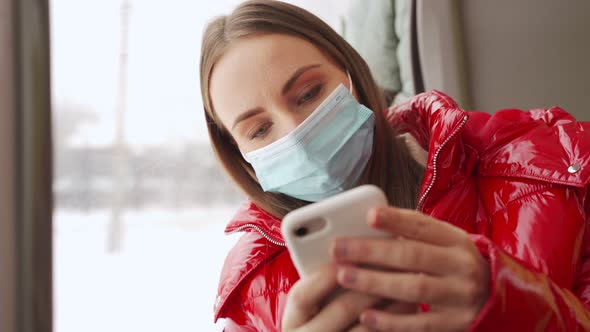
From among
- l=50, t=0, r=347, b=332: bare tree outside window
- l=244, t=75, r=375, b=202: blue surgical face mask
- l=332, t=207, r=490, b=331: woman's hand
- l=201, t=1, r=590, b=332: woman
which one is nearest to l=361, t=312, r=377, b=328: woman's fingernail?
l=332, t=207, r=490, b=331: woman's hand

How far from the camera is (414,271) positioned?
37 centimetres

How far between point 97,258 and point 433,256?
3.14 ft

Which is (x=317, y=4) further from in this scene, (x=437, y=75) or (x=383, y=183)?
(x=383, y=183)

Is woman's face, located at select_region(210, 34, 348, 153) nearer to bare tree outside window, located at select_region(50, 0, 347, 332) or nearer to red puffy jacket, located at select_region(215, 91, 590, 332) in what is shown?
red puffy jacket, located at select_region(215, 91, 590, 332)

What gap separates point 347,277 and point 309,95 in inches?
17.4

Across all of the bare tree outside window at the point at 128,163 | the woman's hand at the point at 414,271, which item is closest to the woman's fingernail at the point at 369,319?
the woman's hand at the point at 414,271

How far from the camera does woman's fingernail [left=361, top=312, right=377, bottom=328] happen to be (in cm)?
37

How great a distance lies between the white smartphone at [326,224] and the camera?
1.26ft

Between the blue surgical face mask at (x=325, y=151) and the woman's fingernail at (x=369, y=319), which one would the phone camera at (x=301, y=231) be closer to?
the woman's fingernail at (x=369, y=319)

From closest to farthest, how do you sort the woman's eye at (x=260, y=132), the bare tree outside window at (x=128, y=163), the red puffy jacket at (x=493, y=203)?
1. the red puffy jacket at (x=493, y=203)
2. the woman's eye at (x=260, y=132)
3. the bare tree outside window at (x=128, y=163)

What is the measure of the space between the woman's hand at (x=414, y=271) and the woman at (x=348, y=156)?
0.14m

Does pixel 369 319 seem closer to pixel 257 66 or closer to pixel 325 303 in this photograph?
pixel 325 303

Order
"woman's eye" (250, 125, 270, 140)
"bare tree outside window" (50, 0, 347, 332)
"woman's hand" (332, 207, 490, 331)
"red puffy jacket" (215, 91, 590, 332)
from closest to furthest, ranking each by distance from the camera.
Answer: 1. "woman's hand" (332, 207, 490, 331)
2. "red puffy jacket" (215, 91, 590, 332)
3. "woman's eye" (250, 125, 270, 140)
4. "bare tree outside window" (50, 0, 347, 332)

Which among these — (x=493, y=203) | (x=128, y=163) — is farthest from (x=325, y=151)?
(x=128, y=163)
